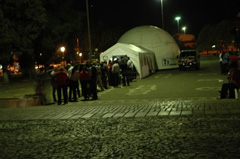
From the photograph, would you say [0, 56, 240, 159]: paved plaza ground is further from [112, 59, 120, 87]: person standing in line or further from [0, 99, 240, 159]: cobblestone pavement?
[112, 59, 120, 87]: person standing in line

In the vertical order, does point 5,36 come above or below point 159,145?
A: above

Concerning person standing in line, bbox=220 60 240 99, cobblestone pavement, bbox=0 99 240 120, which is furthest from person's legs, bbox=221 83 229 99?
cobblestone pavement, bbox=0 99 240 120

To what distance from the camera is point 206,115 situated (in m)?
8.59

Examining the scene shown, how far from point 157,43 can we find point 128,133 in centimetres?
3576

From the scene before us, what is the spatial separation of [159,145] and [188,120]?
232 centimetres

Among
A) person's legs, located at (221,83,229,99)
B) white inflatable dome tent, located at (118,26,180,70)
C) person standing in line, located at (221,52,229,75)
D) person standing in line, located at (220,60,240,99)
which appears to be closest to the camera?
person standing in line, located at (220,60,240,99)

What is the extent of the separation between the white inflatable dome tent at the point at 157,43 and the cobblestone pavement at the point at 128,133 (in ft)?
104

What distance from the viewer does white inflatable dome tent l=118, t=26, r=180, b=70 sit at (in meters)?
41.9

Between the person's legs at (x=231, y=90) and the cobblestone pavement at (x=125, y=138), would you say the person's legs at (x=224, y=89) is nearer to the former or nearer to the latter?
the person's legs at (x=231, y=90)

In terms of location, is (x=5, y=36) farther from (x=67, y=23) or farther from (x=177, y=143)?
(x=177, y=143)

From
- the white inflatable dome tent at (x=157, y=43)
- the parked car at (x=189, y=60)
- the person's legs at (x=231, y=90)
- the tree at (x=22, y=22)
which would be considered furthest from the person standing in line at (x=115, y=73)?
the white inflatable dome tent at (x=157, y=43)

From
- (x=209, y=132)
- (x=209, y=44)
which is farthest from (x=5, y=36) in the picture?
(x=209, y=44)

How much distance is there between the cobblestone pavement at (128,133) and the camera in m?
5.68

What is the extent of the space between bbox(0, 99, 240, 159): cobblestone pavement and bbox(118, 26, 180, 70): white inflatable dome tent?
104 ft
